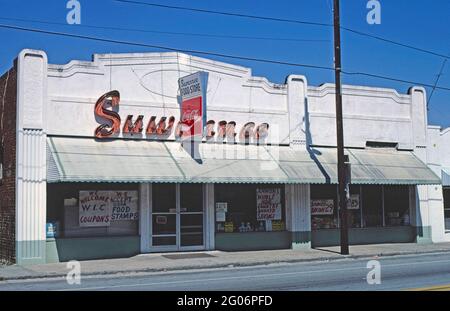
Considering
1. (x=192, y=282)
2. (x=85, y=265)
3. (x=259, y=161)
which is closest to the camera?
(x=192, y=282)

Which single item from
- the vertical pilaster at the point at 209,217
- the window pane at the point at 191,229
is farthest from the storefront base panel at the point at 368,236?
the window pane at the point at 191,229

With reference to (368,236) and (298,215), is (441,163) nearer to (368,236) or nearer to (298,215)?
(368,236)

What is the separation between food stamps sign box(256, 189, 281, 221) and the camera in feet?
73.8

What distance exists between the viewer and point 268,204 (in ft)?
74.3

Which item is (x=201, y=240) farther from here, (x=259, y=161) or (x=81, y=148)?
(x=81, y=148)

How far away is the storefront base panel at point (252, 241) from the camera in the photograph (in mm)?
21609

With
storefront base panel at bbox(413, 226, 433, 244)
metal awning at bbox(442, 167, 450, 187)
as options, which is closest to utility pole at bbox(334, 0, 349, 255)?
storefront base panel at bbox(413, 226, 433, 244)

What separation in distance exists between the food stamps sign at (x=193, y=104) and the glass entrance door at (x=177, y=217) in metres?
1.92

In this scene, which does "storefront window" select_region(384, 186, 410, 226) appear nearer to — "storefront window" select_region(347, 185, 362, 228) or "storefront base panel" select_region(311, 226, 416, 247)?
"storefront base panel" select_region(311, 226, 416, 247)

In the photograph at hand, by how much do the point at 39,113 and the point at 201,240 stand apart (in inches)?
269

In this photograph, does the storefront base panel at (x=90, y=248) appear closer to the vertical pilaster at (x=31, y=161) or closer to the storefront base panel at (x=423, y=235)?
the vertical pilaster at (x=31, y=161)

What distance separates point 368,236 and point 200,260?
28.4 feet

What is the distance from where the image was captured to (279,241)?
2262 centimetres
